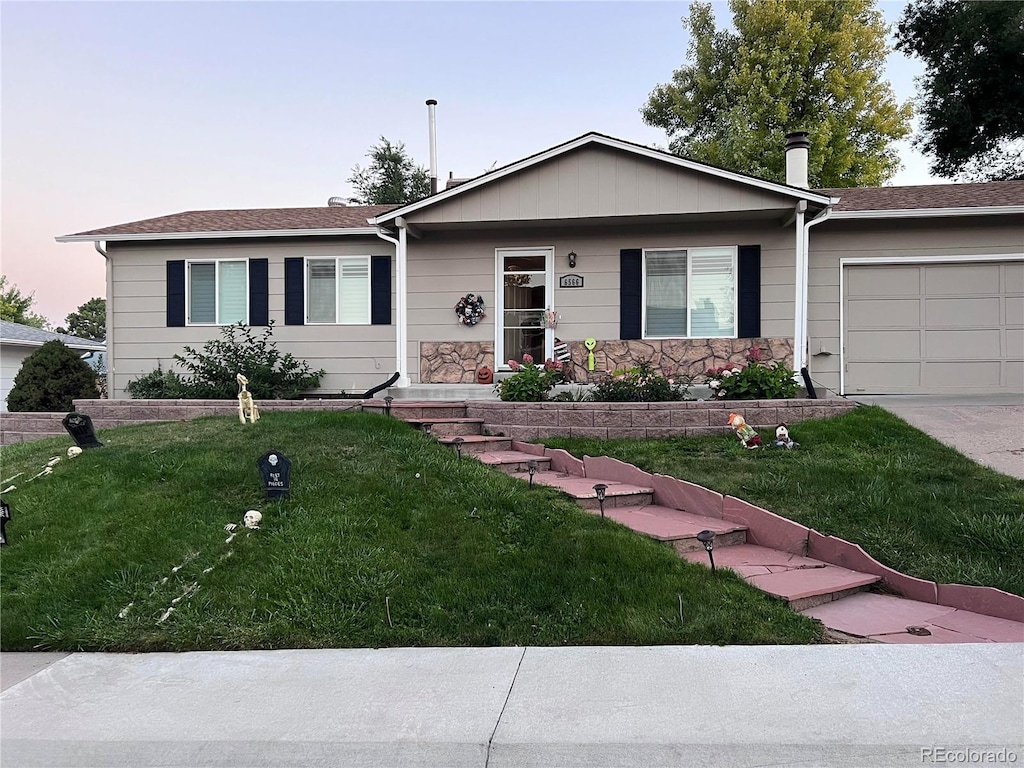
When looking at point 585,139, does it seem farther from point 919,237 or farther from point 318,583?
point 318,583

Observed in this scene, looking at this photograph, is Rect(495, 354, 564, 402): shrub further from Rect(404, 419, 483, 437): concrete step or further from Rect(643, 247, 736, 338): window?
Rect(643, 247, 736, 338): window

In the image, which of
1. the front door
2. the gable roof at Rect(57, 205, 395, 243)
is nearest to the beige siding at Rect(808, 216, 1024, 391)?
the front door

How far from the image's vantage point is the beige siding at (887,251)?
33.0ft

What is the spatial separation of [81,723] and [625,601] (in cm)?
287

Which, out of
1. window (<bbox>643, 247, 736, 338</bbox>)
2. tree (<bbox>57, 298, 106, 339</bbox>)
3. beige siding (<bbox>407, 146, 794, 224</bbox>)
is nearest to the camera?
beige siding (<bbox>407, 146, 794, 224</bbox>)

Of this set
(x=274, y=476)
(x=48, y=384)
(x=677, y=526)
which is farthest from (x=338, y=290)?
(x=677, y=526)

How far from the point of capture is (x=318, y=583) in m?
4.41

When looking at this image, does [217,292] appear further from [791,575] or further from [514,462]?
[791,575]

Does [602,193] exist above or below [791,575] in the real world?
above

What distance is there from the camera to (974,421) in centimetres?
780

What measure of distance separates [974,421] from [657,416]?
3.58 metres

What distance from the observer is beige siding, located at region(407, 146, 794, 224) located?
31.0ft

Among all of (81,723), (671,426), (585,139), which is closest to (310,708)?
(81,723)

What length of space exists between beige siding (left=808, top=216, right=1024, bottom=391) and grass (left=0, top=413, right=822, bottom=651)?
6390 millimetres
